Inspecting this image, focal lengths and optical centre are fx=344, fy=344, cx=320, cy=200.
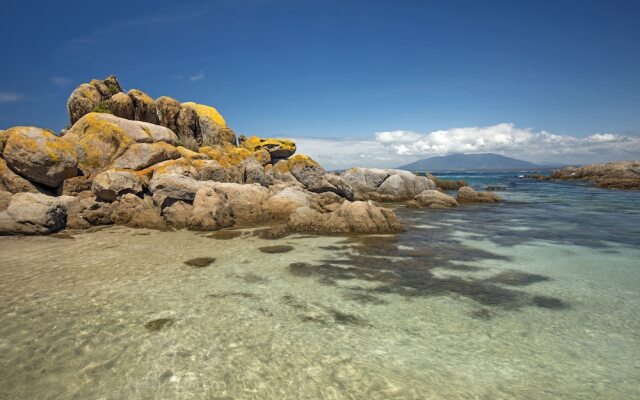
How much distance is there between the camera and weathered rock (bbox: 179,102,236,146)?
3391 centimetres

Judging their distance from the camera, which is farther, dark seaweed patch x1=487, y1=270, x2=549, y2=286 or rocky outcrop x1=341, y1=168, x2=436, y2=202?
rocky outcrop x1=341, y1=168, x2=436, y2=202

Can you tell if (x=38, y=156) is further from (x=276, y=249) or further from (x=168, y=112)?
(x=276, y=249)

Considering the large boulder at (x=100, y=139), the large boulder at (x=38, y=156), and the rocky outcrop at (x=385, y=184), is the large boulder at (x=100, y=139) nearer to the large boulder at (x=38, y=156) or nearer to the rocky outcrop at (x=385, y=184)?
the large boulder at (x=38, y=156)

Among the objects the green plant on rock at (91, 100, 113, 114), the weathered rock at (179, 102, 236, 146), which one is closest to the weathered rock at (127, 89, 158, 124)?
the green plant on rock at (91, 100, 113, 114)

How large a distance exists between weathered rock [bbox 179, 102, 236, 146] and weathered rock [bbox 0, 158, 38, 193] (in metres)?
15.0

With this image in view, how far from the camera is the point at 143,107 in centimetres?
3056

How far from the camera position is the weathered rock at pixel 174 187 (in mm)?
20906

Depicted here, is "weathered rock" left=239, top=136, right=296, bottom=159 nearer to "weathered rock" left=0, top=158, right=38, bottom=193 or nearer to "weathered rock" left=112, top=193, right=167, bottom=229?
"weathered rock" left=112, top=193, right=167, bottom=229

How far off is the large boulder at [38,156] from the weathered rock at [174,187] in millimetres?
5413

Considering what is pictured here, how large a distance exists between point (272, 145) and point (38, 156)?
2077cm

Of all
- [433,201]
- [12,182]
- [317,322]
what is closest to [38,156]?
[12,182]

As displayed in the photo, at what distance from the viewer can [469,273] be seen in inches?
470

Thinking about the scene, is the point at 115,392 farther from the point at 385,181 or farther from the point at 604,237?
the point at 385,181

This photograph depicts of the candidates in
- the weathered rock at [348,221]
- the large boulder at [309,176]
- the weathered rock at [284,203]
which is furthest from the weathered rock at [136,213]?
the large boulder at [309,176]
